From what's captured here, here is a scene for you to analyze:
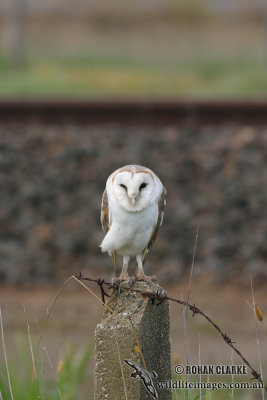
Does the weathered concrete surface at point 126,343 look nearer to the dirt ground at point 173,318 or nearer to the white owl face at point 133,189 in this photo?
the white owl face at point 133,189

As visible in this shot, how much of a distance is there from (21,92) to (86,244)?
23.3 feet

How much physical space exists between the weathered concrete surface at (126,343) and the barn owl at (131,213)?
0.84 feet

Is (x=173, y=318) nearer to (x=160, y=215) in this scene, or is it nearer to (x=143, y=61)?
(x=160, y=215)

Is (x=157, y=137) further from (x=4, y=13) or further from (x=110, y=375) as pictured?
(x=4, y=13)

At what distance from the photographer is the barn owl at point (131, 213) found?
3393 millimetres

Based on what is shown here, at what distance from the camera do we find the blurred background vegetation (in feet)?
61.4

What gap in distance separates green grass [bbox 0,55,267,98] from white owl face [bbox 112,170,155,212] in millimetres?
13126

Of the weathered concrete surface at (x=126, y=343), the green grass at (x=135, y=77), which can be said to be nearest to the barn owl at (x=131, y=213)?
the weathered concrete surface at (x=126, y=343)

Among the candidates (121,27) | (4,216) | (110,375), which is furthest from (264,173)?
(121,27)

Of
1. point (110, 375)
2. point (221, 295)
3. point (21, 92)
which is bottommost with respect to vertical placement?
point (110, 375)

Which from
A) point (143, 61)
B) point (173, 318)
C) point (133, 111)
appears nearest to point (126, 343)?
point (173, 318)

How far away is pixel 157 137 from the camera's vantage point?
38.0 feet

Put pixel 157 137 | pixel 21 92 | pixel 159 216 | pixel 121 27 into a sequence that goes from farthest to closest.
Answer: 1. pixel 121 27
2. pixel 21 92
3. pixel 157 137
4. pixel 159 216

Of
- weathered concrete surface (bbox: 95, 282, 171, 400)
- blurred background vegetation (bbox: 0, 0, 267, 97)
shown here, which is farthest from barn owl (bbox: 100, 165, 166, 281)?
blurred background vegetation (bbox: 0, 0, 267, 97)
